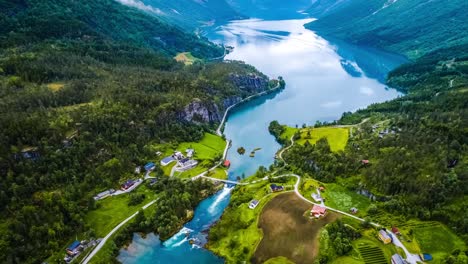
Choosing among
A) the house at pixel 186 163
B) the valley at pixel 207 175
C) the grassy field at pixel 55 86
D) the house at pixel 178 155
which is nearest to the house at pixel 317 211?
the valley at pixel 207 175

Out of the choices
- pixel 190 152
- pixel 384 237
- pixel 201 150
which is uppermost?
pixel 384 237

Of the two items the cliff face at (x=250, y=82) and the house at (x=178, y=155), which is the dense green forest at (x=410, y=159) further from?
the cliff face at (x=250, y=82)

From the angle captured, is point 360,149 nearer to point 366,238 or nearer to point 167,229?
point 366,238

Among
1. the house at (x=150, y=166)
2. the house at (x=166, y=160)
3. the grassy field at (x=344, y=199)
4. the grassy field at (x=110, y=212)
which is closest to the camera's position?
the grassy field at (x=344, y=199)

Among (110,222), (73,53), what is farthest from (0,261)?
(73,53)

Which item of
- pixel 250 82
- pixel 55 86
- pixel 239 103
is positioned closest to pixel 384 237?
pixel 239 103

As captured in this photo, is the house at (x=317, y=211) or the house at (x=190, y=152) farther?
the house at (x=190, y=152)

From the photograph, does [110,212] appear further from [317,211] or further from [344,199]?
[344,199]
